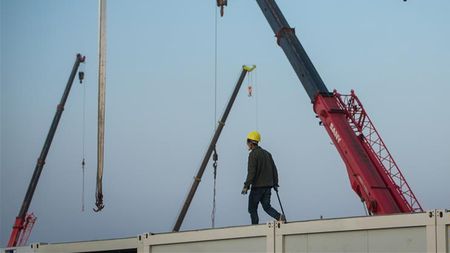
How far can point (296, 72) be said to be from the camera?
2591 cm

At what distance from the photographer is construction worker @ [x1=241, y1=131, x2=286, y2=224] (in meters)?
17.5

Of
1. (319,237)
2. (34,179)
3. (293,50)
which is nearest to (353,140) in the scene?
(293,50)

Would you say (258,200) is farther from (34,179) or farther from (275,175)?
(34,179)

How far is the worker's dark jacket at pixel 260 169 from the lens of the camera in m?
17.5

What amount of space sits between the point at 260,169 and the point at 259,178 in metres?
0.16

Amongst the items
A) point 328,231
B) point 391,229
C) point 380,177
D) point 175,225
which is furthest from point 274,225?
point 175,225

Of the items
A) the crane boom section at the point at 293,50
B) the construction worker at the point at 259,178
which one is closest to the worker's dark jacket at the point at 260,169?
the construction worker at the point at 259,178

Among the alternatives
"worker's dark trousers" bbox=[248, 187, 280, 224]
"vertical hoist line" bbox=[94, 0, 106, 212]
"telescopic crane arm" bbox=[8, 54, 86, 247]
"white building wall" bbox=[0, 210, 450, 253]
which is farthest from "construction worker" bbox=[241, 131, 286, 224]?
"telescopic crane arm" bbox=[8, 54, 86, 247]

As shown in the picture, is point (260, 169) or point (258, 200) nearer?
point (260, 169)

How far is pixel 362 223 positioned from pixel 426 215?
0.83 m

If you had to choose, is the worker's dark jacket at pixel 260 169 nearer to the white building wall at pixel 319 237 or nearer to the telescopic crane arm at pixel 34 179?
the white building wall at pixel 319 237

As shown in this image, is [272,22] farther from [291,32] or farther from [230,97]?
[230,97]

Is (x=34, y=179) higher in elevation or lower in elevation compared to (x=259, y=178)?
higher

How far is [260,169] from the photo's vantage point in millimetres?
17531
